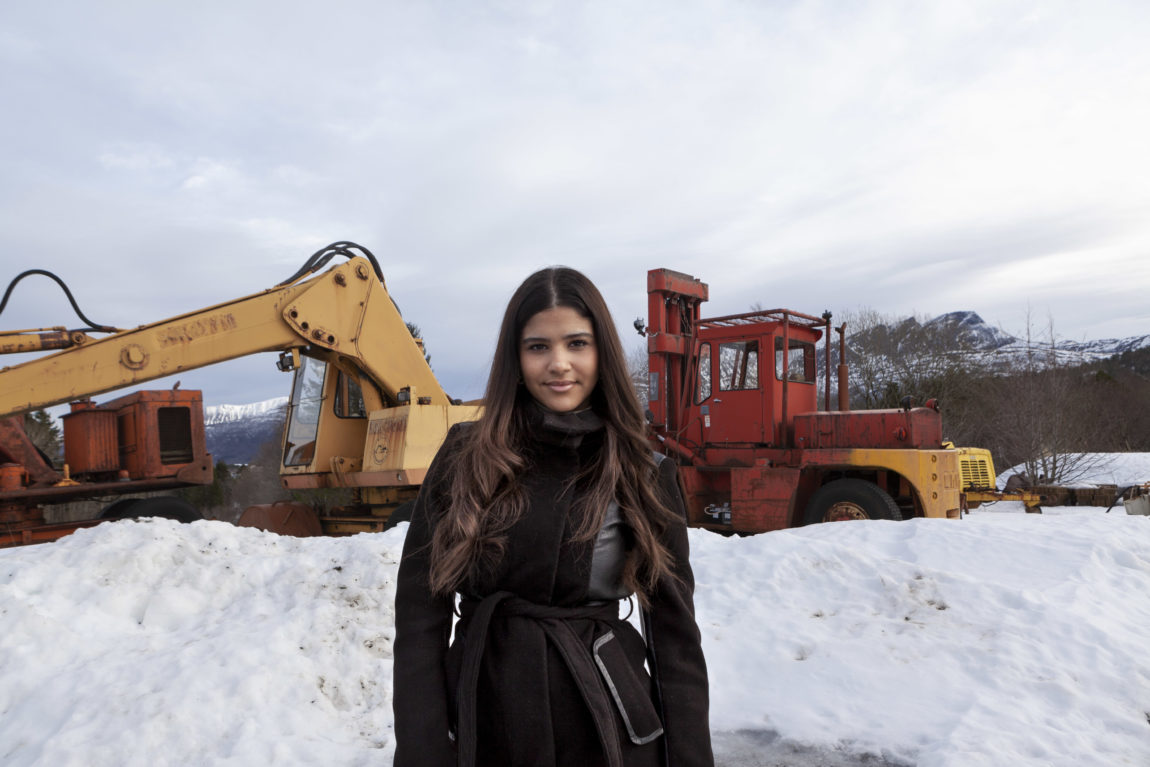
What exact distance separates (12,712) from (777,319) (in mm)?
8733

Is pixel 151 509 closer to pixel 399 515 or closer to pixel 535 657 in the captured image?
pixel 399 515

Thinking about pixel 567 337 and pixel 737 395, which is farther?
pixel 737 395

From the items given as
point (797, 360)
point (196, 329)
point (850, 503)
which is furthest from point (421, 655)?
point (797, 360)

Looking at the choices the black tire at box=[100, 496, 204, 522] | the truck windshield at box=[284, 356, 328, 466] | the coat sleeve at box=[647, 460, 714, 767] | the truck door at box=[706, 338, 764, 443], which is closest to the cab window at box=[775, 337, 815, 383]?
the truck door at box=[706, 338, 764, 443]

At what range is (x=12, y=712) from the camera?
3.78 metres

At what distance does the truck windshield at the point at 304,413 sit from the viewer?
30.9 feet

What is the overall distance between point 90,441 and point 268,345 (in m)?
2.74

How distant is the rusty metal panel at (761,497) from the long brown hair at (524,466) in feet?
26.5

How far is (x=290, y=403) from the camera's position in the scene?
987 centimetres

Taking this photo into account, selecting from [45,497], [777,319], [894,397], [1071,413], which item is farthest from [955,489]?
[894,397]

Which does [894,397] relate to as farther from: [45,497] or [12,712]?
[12,712]

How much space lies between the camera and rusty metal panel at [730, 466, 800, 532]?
966 cm

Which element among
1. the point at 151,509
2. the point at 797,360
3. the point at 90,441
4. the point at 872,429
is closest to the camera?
the point at 151,509

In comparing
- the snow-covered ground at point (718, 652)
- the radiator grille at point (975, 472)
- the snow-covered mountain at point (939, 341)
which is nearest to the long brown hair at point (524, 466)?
the snow-covered ground at point (718, 652)
